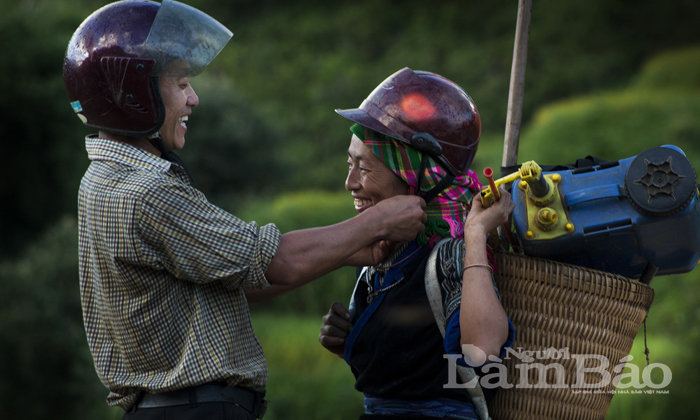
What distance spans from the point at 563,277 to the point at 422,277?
433 mm

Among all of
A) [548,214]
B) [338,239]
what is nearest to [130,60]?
[338,239]

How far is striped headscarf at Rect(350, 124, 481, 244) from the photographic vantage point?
9.75ft

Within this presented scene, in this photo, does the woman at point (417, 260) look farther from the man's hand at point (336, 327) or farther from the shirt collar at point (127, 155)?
the shirt collar at point (127, 155)

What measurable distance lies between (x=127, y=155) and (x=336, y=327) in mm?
898

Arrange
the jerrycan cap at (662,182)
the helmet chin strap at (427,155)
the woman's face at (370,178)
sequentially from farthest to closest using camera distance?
the woman's face at (370,178) < the helmet chin strap at (427,155) < the jerrycan cap at (662,182)

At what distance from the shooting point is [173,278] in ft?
9.05

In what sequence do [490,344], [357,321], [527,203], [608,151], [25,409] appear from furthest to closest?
1. [25,409]
2. [608,151]
3. [357,321]
4. [527,203]
5. [490,344]

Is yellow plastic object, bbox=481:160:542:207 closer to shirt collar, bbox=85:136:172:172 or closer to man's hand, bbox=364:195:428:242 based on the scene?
man's hand, bbox=364:195:428:242

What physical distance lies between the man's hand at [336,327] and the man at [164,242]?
0.23 m

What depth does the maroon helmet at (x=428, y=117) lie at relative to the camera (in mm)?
2973

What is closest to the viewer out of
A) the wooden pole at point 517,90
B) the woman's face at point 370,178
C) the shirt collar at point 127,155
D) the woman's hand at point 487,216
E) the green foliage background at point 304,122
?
the woman's hand at point 487,216

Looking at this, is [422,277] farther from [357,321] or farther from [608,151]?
[608,151]

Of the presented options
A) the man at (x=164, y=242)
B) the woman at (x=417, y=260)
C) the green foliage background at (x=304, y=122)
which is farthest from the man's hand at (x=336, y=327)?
the green foliage background at (x=304, y=122)

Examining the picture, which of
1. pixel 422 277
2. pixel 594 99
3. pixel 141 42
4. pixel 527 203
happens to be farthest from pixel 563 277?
pixel 594 99
